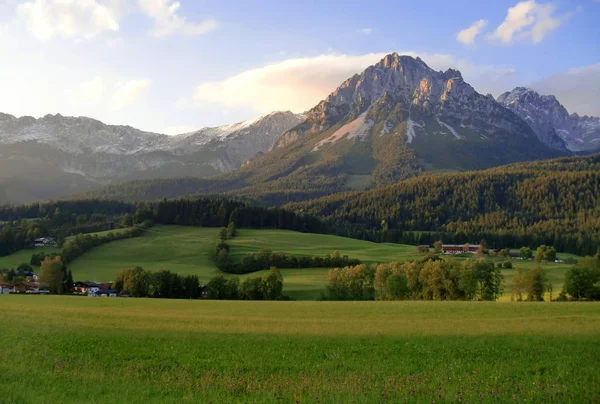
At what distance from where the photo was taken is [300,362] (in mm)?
23562

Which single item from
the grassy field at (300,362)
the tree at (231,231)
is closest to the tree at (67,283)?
the tree at (231,231)

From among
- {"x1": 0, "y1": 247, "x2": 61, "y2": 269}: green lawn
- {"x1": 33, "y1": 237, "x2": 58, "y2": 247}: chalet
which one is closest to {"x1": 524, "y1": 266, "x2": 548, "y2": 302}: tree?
{"x1": 0, "y1": 247, "x2": 61, "y2": 269}: green lawn

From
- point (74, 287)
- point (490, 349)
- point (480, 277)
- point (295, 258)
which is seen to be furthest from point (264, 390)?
point (295, 258)

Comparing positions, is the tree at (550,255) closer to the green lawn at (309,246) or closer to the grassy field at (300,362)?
the green lawn at (309,246)

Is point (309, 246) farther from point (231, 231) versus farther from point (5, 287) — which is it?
point (5, 287)

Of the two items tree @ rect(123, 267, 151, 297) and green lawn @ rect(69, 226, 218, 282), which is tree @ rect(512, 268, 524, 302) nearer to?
green lawn @ rect(69, 226, 218, 282)

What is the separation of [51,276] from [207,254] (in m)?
47.1

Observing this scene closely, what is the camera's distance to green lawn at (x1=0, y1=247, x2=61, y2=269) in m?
134

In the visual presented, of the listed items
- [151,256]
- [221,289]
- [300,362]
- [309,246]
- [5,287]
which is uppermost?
[300,362]

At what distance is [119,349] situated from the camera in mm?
26734

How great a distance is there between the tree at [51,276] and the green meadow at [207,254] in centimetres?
1175

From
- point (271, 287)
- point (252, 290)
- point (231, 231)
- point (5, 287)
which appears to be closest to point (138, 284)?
point (252, 290)

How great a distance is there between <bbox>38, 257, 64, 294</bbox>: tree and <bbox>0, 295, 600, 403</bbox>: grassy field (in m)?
71.1

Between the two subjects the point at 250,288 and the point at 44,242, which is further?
the point at 44,242
